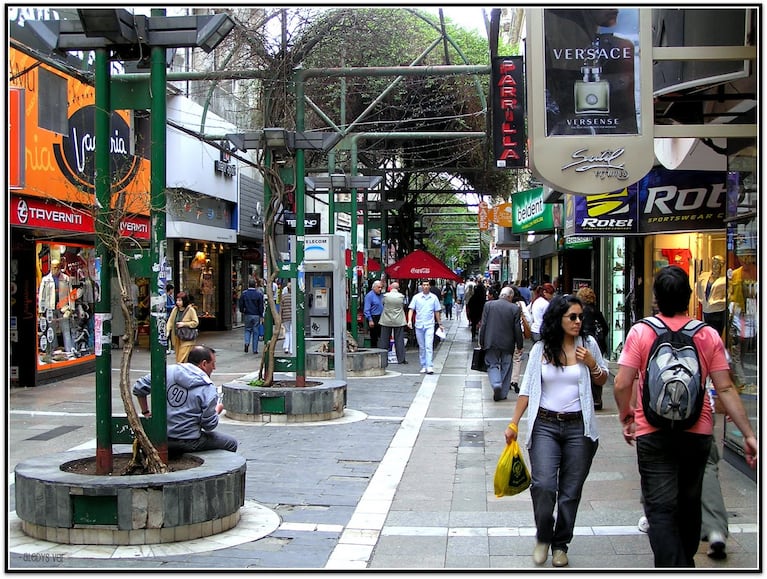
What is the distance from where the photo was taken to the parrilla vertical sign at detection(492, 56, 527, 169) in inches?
468

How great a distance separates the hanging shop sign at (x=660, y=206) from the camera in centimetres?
1102

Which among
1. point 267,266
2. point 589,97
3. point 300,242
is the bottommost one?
point 267,266

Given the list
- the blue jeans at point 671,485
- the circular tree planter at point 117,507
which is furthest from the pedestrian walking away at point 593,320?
the circular tree planter at point 117,507

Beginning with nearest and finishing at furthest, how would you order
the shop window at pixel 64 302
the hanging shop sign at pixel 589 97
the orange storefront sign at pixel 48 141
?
1. the hanging shop sign at pixel 589 97
2. the orange storefront sign at pixel 48 141
3. the shop window at pixel 64 302

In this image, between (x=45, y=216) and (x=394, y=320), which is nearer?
(x=45, y=216)

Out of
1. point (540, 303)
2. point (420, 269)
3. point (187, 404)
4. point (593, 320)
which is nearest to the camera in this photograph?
point (187, 404)

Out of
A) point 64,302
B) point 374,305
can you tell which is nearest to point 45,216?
point 64,302

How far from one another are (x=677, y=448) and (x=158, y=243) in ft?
12.9

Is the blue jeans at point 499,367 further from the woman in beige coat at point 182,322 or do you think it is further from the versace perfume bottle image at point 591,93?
the versace perfume bottle image at point 591,93

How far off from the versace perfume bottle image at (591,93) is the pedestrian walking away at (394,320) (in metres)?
11.8

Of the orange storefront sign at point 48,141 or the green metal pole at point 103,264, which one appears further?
the orange storefront sign at point 48,141

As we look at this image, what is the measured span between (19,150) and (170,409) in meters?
7.34

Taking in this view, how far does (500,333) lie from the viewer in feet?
44.2

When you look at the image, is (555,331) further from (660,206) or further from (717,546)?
(660,206)
